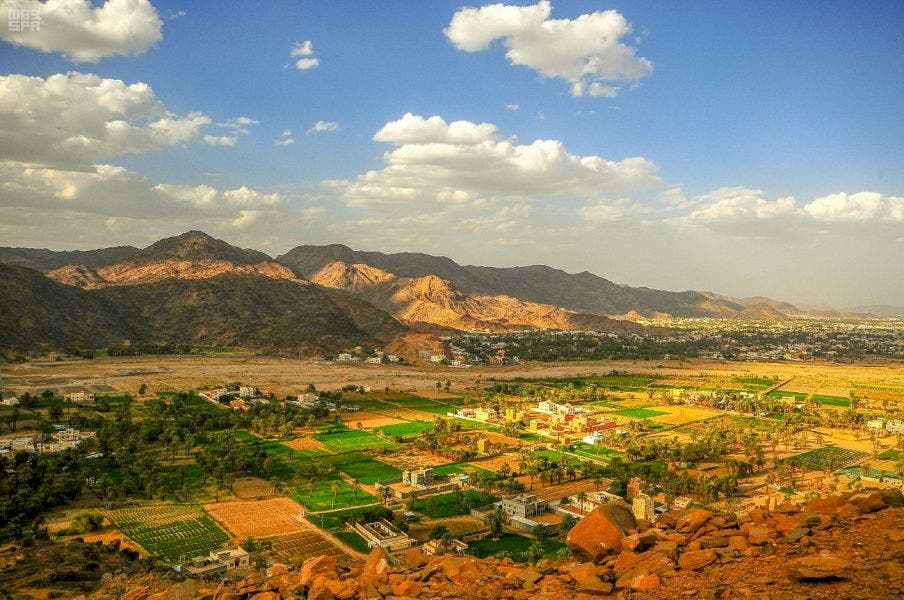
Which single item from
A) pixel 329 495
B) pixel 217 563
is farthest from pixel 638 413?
pixel 217 563

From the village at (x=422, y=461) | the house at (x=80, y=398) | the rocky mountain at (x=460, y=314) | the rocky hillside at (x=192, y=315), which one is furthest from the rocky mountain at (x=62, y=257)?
the village at (x=422, y=461)

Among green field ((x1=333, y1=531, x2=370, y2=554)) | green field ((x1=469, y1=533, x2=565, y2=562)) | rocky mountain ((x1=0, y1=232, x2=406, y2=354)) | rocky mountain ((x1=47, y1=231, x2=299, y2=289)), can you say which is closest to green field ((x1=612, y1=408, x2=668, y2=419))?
green field ((x1=469, y1=533, x2=565, y2=562))

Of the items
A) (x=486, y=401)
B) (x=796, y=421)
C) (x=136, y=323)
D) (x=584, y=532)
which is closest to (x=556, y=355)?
(x=486, y=401)

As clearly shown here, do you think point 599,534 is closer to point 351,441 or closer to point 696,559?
point 696,559

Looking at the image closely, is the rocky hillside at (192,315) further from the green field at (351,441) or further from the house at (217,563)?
the house at (217,563)

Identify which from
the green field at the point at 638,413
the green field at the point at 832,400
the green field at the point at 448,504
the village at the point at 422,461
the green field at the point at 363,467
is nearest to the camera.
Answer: the village at the point at 422,461

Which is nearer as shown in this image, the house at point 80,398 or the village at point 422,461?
the village at point 422,461
